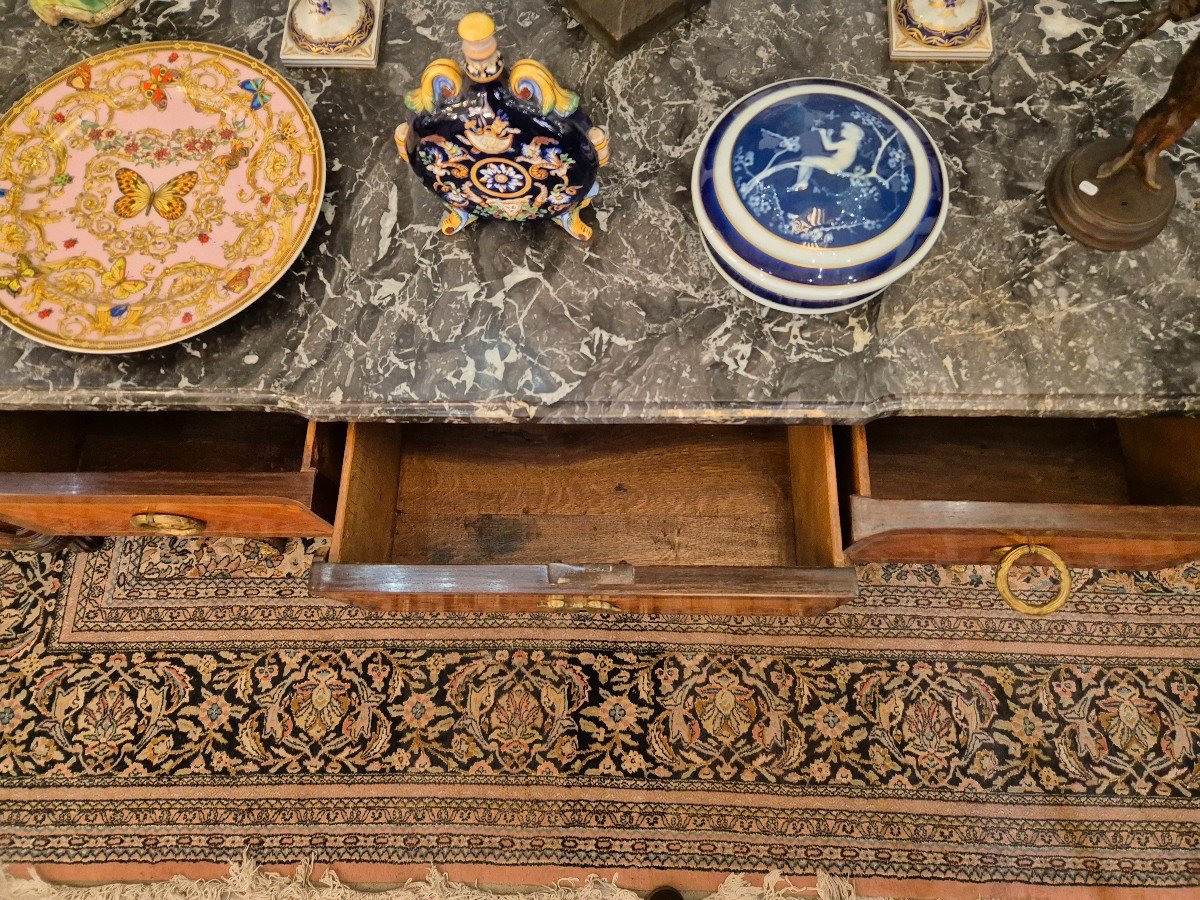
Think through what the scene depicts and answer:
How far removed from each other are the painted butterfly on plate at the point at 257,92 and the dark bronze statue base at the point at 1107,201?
2.79ft

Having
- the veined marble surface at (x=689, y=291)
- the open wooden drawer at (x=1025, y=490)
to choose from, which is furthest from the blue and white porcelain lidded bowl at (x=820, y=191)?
the open wooden drawer at (x=1025, y=490)

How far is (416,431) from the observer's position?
42.3 inches

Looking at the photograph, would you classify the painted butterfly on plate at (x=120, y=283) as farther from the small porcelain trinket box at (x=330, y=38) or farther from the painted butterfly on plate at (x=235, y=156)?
the small porcelain trinket box at (x=330, y=38)

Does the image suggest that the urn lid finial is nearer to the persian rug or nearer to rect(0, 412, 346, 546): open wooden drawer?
rect(0, 412, 346, 546): open wooden drawer

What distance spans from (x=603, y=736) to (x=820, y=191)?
2.87ft

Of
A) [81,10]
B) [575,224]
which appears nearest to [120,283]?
[81,10]

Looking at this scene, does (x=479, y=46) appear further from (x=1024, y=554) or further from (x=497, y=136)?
(x=1024, y=554)

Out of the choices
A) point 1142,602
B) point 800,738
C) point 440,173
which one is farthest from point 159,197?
→ point 1142,602

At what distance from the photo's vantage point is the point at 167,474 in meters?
0.80

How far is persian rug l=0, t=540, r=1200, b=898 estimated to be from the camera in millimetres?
1144

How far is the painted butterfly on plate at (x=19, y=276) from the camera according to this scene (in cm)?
78

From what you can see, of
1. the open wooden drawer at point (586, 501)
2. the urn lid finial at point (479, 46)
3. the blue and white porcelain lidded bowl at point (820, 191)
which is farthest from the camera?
the open wooden drawer at point (586, 501)

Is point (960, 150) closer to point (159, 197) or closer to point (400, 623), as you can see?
point (159, 197)

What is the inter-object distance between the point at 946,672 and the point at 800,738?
26 cm
